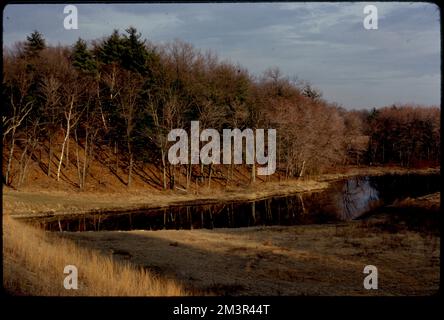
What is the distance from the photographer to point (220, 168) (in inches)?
1323

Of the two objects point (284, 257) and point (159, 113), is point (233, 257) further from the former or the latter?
point (159, 113)

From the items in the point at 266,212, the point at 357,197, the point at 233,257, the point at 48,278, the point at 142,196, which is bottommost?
the point at 266,212

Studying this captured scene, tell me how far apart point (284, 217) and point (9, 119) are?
716 inches

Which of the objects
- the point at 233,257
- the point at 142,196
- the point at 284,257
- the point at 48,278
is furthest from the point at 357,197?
the point at 48,278

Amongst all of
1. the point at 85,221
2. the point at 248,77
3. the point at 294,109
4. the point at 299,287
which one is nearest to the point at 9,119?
the point at 85,221

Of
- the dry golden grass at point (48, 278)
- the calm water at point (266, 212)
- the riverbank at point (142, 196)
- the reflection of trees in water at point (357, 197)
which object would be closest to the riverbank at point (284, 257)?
the calm water at point (266, 212)

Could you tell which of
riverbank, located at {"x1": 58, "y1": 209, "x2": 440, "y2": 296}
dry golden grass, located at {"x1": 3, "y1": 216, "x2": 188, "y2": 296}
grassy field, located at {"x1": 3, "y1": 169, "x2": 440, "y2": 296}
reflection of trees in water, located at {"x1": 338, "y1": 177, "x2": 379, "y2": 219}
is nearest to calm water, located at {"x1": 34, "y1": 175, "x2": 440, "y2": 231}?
reflection of trees in water, located at {"x1": 338, "y1": 177, "x2": 379, "y2": 219}

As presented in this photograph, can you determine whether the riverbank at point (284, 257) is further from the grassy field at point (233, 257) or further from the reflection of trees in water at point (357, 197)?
the reflection of trees in water at point (357, 197)

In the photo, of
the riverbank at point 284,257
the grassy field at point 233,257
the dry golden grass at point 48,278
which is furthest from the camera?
the riverbank at point 284,257

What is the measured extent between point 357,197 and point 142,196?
1583 cm

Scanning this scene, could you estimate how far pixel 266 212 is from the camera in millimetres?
26062

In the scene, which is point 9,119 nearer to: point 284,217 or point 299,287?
point 284,217

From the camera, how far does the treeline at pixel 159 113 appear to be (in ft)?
72.2

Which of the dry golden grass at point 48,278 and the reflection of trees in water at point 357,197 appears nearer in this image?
the dry golden grass at point 48,278
